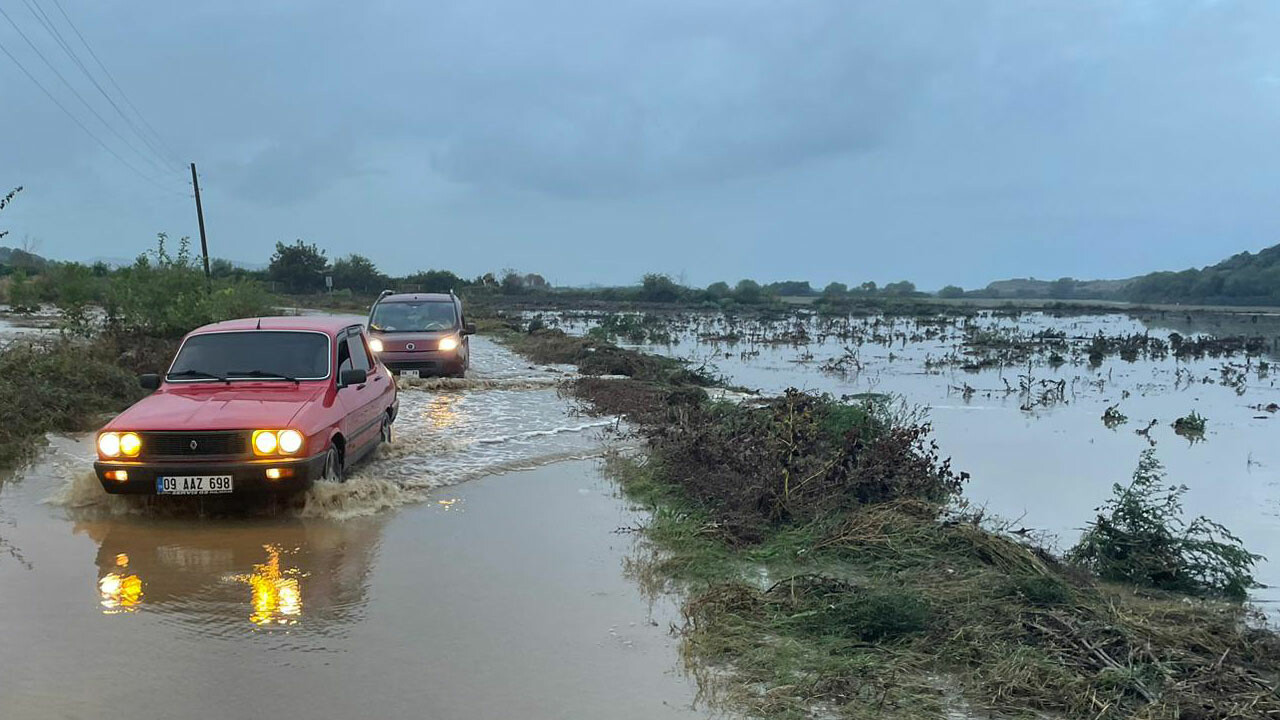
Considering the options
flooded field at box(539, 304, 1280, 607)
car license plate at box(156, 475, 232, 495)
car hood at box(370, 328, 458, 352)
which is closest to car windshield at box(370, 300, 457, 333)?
car hood at box(370, 328, 458, 352)

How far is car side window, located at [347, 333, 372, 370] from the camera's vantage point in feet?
30.7

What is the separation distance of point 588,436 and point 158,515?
5659 mm

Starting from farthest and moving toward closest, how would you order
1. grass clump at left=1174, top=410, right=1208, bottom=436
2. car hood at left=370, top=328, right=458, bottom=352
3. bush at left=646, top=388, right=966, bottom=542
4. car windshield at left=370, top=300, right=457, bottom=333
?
car windshield at left=370, top=300, right=457, bottom=333
car hood at left=370, top=328, right=458, bottom=352
grass clump at left=1174, top=410, right=1208, bottom=436
bush at left=646, top=388, right=966, bottom=542

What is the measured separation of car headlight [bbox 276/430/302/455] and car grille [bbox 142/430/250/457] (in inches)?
9.9

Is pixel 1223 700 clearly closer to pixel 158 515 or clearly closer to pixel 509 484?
pixel 509 484

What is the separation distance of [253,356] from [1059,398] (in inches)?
595

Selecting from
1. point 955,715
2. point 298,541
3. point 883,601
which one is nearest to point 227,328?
point 298,541

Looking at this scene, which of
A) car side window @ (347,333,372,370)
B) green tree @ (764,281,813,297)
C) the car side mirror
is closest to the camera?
the car side mirror

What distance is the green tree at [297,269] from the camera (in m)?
72.4

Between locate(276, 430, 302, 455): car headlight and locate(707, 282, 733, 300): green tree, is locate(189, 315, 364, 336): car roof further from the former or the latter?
locate(707, 282, 733, 300): green tree

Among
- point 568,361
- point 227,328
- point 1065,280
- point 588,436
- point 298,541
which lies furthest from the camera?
point 1065,280

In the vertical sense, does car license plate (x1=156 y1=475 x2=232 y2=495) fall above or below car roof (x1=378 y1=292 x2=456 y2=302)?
below

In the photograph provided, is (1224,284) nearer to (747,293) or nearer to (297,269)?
(747,293)

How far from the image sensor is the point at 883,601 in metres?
5.07
